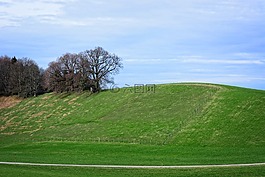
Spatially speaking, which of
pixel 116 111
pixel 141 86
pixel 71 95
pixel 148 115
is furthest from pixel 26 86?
pixel 148 115

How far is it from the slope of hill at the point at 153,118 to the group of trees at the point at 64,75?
6.04m

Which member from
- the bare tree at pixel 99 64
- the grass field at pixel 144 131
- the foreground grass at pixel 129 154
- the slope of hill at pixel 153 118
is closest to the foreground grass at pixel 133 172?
the grass field at pixel 144 131

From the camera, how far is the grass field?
35.4 meters

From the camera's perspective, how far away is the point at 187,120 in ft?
196

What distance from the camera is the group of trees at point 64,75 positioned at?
98.8m

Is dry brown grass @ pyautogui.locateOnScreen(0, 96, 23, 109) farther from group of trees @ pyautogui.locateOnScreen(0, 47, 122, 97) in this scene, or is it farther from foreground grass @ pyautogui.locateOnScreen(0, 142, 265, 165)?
foreground grass @ pyautogui.locateOnScreen(0, 142, 265, 165)

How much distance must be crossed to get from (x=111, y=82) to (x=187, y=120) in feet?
136

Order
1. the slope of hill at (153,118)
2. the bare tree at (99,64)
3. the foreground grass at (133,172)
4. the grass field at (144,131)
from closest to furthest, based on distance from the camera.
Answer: the foreground grass at (133,172) < the grass field at (144,131) < the slope of hill at (153,118) < the bare tree at (99,64)

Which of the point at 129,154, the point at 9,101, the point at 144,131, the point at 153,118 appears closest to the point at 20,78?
the point at 9,101

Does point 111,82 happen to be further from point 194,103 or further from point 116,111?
point 194,103

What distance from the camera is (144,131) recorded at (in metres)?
58.3

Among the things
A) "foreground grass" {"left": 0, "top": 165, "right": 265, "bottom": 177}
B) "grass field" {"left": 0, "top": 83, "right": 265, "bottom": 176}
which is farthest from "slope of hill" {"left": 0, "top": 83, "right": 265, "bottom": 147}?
"foreground grass" {"left": 0, "top": 165, "right": 265, "bottom": 177}

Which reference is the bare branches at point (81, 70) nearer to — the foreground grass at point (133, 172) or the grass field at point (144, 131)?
the grass field at point (144, 131)

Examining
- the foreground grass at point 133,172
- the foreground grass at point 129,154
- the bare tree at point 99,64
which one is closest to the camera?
the foreground grass at point 133,172
